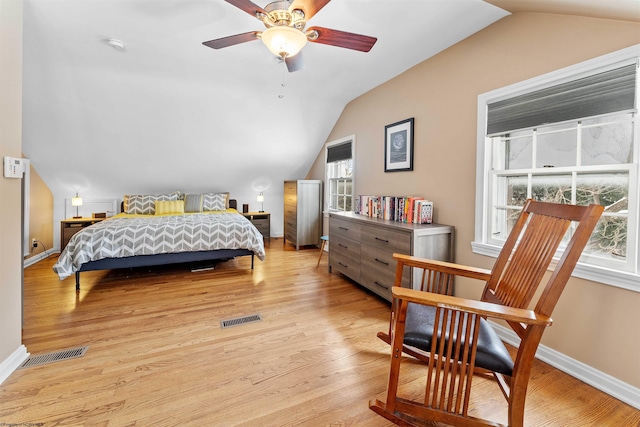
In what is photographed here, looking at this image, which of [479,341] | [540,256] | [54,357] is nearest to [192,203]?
[54,357]

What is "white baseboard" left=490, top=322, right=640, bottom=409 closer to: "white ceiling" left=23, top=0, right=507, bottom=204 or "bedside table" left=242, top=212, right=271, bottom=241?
"white ceiling" left=23, top=0, right=507, bottom=204

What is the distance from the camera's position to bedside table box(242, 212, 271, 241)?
229 inches

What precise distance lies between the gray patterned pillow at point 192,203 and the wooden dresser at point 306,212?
1.66m

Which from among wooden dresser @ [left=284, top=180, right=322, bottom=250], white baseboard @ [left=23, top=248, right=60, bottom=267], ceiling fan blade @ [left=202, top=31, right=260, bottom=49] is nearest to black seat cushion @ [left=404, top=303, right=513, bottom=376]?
ceiling fan blade @ [left=202, top=31, right=260, bottom=49]

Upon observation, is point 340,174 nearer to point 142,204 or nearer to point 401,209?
point 401,209

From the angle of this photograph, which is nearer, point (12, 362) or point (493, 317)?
point (493, 317)

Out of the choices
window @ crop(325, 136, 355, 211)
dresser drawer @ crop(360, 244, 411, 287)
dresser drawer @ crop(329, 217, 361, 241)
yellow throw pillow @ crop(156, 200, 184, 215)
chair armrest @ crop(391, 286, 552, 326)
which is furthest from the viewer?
yellow throw pillow @ crop(156, 200, 184, 215)

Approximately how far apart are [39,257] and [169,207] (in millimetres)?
1858

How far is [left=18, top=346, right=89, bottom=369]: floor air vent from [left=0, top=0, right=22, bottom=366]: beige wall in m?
0.11

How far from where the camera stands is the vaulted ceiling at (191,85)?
7.01 feet

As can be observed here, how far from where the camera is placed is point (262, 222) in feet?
19.3

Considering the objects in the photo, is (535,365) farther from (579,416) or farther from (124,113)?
(124,113)

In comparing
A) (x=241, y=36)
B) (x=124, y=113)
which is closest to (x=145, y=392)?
(x=241, y=36)

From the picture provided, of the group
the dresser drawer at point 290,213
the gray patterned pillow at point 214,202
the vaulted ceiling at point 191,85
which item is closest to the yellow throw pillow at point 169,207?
the gray patterned pillow at point 214,202
